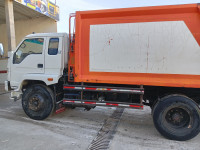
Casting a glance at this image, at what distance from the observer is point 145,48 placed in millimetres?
3439

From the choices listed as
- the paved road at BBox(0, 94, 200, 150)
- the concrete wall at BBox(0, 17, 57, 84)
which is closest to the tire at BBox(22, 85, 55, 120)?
the paved road at BBox(0, 94, 200, 150)

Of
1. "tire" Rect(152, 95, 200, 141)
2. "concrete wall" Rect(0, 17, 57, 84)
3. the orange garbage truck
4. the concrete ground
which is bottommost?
the concrete ground

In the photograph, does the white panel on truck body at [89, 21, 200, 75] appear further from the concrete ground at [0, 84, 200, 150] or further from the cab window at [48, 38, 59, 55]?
the concrete ground at [0, 84, 200, 150]

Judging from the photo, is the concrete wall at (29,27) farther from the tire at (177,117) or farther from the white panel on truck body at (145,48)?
the tire at (177,117)

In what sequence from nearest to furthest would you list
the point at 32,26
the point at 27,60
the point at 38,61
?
1. the point at 38,61
2. the point at 27,60
3. the point at 32,26

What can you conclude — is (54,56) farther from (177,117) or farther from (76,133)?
(177,117)

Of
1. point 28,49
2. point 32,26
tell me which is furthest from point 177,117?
point 32,26

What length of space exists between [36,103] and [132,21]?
3.29 meters

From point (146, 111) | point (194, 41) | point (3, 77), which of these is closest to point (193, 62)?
point (194, 41)

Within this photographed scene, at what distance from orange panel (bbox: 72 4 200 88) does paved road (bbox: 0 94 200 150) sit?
4.06ft

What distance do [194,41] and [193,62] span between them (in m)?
0.43

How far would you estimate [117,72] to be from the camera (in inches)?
144

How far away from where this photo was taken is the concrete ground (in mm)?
3121

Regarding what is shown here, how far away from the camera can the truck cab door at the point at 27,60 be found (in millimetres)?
4266
